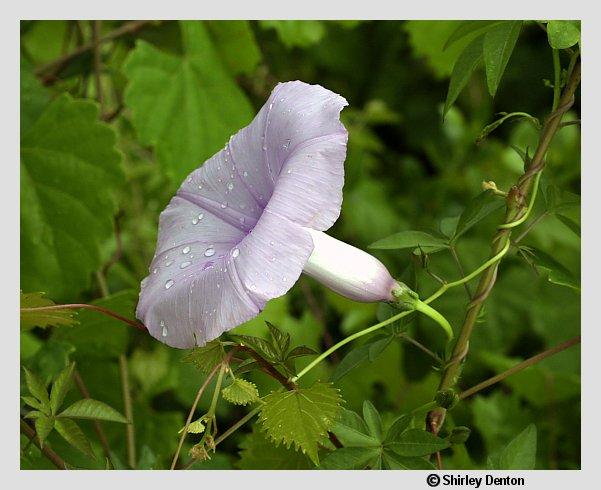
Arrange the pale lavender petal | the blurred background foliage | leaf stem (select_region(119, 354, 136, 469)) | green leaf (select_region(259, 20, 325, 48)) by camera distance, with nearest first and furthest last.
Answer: the pale lavender petal, leaf stem (select_region(119, 354, 136, 469)), the blurred background foliage, green leaf (select_region(259, 20, 325, 48))

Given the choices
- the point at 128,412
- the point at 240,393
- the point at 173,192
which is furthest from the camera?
the point at 173,192

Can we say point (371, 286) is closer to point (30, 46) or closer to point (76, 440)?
point (76, 440)

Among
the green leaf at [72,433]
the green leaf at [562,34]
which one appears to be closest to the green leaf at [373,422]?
the green leaf at [72,433]

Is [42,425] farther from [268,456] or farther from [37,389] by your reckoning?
[268,456]

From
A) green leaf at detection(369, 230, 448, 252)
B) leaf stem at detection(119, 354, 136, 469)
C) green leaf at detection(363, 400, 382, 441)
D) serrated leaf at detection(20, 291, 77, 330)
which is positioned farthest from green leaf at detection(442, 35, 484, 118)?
leaf stem at detection(119, 354, 136, 469)

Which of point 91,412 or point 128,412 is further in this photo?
point 128,412

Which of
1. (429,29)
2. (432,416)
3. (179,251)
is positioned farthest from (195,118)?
(432,416)

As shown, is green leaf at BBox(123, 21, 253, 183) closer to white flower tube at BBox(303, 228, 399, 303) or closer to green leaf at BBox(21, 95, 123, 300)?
green leaf at BBox(21, 95, 123, 300)

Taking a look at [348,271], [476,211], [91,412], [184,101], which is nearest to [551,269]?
[476,211]
